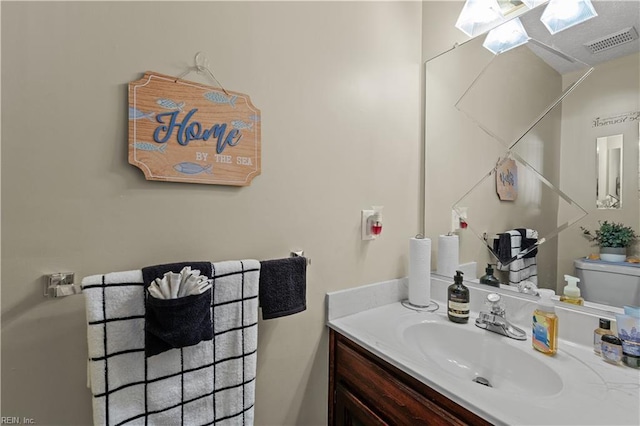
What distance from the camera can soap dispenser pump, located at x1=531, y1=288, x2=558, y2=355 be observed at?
843 millimetres

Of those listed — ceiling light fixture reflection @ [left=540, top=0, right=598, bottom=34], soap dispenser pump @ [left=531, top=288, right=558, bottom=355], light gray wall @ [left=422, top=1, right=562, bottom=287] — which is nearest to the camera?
soap dispenser pump @ [left=531, top=288, right=558, bottom=355]

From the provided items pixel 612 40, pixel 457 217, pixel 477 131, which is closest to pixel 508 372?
pixel 457 217

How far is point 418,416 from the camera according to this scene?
2.53 feet

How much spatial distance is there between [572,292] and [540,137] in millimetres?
567

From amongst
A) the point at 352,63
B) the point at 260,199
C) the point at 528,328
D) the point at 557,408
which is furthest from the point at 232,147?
the point at 528,328

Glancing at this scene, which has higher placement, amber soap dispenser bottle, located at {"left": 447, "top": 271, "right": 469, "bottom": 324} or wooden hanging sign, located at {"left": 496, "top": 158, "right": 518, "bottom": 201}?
wooden hanging sign, located at {"left": 496, "top": 158, "right": 518, "bottom": 201}

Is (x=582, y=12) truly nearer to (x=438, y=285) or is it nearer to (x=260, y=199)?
(x=438, y=285)

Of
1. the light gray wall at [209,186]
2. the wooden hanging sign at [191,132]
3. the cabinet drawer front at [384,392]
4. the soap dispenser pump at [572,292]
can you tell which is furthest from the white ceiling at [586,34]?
the cabinet drawer front at [384,392]

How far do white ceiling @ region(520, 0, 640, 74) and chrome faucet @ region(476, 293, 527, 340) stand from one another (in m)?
0.86

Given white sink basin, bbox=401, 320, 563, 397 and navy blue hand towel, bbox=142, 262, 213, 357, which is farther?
white sink basin, bbox=401, 320, 563, 397

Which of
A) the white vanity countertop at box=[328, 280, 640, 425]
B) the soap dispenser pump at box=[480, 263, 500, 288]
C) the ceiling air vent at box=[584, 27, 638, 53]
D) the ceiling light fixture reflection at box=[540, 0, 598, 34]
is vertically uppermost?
the ceiling light fixture reflection at box=[540, 0, 598, 34]

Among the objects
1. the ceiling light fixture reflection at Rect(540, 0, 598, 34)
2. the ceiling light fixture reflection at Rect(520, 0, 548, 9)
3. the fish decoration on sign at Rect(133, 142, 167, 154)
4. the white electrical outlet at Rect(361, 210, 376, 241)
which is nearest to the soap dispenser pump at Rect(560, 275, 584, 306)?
the white electrical outlet at Rect(361, 210, 376, 241)

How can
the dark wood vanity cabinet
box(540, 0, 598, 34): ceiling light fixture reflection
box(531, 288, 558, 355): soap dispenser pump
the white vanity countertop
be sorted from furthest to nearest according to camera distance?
box(540, 0, 598, 34): ceiling light fixture reflection → box(531, 288, 558, 355): soap dispenser pump → the dark wood vanity cabinet → the white vanity countertop

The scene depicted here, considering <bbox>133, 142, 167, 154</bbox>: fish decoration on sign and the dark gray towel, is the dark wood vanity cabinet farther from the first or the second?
<bbox>133, 142, 167, 154</bbox>: fish decoration on sign
